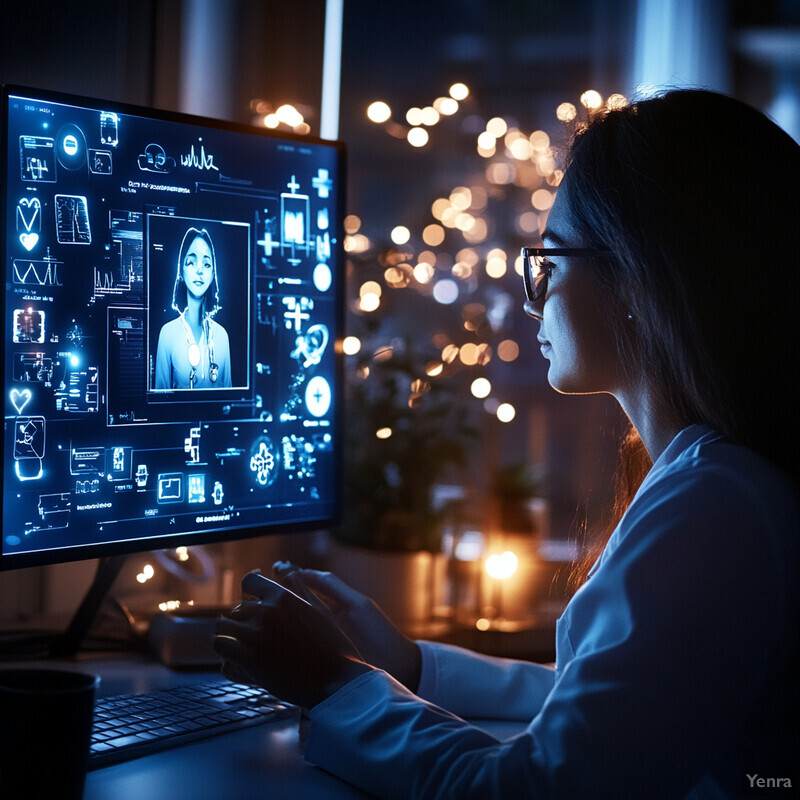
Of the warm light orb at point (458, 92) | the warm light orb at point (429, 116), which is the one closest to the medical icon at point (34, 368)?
the warm light orb at point (429, 116)

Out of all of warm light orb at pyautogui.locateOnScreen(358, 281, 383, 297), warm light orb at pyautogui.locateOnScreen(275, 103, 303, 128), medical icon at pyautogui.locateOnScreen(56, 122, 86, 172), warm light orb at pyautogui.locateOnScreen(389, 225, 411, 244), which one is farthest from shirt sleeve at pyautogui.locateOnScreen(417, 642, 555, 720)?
warm light orb at pyautogui.locateOnScreen(389, 225, 411, 244)

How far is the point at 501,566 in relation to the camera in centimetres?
184

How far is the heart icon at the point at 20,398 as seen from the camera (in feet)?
3.36

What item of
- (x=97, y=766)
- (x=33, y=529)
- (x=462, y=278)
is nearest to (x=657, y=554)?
(x=97, y=766)

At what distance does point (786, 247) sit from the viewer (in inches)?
36.3

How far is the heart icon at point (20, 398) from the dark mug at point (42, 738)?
0.37 m

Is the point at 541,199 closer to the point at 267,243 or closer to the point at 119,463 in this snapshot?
the point at 267,243

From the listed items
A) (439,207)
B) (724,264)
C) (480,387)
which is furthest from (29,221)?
(439,207)

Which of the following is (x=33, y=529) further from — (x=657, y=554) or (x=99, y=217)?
(x=657, y=554)

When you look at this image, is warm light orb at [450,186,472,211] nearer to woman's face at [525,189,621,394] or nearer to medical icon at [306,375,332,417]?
medical icon at [306,375,332,417]

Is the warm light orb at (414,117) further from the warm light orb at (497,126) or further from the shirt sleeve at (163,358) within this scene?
the shirt sleeve at (163,358)

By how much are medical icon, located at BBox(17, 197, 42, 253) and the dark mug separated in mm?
503

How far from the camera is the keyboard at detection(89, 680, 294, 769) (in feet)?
3.03

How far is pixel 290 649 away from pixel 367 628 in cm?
24
